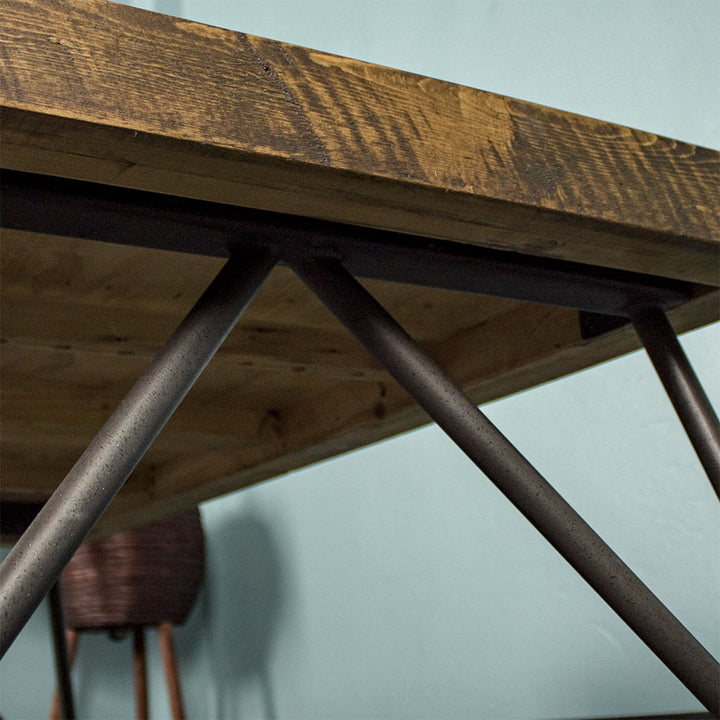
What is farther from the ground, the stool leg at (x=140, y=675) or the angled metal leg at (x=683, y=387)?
the stool leg at (x=140, y=675)

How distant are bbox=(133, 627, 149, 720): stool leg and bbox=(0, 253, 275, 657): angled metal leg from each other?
2341mm

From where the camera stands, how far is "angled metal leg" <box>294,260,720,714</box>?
697 millimetres

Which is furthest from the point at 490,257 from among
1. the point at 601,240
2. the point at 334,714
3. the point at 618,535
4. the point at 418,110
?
the point at 334,714

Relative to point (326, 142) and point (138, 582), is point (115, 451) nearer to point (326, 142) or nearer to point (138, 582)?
point (326, 142)

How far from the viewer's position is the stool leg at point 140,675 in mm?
2861

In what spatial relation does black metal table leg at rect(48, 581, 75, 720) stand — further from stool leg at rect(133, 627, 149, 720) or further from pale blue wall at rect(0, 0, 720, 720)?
stool leg at rect(133, 627, 149, 720)

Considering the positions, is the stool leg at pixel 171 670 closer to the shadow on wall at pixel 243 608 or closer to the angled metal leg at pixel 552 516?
the shadow on wall at pixel 243 608

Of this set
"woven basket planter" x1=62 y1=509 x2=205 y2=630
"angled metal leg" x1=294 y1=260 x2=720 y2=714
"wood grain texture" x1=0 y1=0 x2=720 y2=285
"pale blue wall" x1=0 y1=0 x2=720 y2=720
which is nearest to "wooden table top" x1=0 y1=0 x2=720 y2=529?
"wood grain texture" x1=0 y1=0 x2=720 y2=285

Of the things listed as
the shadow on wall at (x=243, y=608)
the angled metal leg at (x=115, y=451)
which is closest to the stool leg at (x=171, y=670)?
the shadow on wall at (x=243, y=608)

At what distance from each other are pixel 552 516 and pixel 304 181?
11.3 inches

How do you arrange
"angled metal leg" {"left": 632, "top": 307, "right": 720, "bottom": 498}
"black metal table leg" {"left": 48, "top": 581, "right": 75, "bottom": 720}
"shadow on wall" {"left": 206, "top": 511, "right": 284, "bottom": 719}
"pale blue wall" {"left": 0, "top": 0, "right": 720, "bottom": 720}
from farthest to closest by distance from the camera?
"shadow on wall" {"left": 206, "top": 511, "right": 284, "bottom": 719}, "black metal table leg" {"left": 48, "top": 581, "right": 75, "bottom": 720}, "pale blue wall" {"left": 0, "top": 0, "right": 720, "bottom": 720}, "angled metal leg" {"left": 632, "top": 307, "right": 720, "bottom": 498}

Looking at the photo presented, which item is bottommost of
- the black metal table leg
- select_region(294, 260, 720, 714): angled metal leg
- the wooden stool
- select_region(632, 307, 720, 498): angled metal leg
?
select_region(294, 260, 720, 714): angled metal leg

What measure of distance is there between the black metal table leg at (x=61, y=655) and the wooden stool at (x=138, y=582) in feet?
2.32

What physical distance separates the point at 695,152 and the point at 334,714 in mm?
2022
